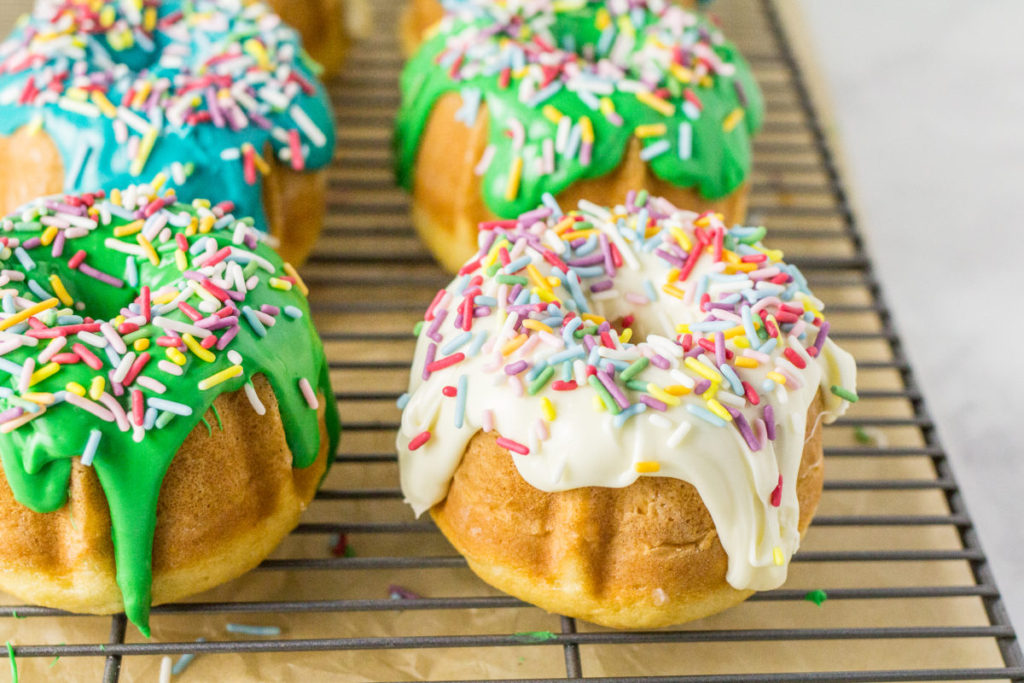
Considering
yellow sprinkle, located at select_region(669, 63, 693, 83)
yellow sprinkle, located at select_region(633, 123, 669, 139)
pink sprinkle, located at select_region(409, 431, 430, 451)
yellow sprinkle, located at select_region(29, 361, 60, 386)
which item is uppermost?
yellow sprinkle, located at select_region(669, 63, 693, 83)

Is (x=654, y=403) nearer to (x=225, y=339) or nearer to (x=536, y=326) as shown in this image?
(x=536, y=326)

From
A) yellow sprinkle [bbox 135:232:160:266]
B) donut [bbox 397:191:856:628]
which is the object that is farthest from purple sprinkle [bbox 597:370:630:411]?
yellow sprinkle [bbox 135:232:160:266]

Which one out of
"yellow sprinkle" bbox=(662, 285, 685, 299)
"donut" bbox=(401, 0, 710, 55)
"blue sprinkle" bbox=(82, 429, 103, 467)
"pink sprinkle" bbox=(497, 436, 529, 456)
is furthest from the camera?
"donut" bbox=(401, 0, 710, 55)

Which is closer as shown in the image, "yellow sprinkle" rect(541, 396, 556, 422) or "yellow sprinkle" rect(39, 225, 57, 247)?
"yellow sprinkle" rect(541, 396, 556, 422)

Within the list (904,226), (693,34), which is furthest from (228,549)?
(904,226)

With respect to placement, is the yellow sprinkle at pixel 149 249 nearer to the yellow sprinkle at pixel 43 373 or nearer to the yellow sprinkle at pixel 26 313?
the yellow sprinkle at pixel 26 313

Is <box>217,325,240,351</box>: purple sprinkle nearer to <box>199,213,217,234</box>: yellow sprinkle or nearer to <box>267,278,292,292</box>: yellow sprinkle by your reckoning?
<box>267,278,292,292</box>: yellow sprinkle
